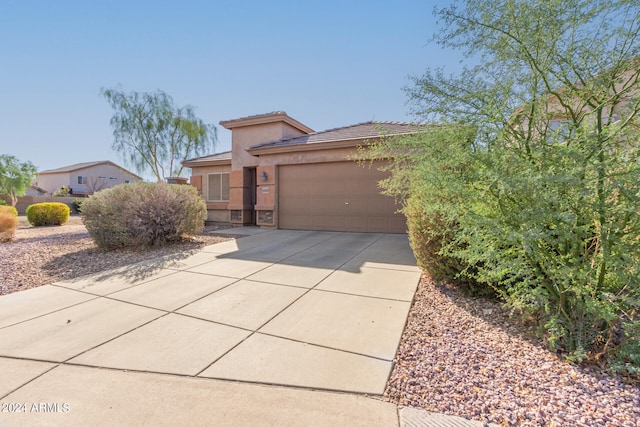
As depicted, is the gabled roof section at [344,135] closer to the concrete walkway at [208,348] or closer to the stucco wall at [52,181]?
the concrete walkway at [208,348]

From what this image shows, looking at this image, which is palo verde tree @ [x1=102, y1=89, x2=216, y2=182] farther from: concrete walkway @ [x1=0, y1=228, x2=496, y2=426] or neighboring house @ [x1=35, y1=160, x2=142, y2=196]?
neighboring house @ [x1=35, y1=160, x2=142, y2=196]

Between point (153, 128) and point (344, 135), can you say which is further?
point (153, 128)

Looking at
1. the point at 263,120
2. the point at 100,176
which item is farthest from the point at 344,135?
the point at 100,176

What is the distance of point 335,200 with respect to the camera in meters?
9.77

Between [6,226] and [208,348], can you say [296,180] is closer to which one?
[208,348]

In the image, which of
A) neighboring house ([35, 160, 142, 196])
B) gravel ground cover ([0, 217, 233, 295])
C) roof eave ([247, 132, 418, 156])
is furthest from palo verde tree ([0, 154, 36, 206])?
roof eave ([247, 132, 418, 156])

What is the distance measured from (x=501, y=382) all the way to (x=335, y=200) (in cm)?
795

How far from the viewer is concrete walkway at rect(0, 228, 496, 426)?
5.99ft

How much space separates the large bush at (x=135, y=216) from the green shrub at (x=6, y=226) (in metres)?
4.06

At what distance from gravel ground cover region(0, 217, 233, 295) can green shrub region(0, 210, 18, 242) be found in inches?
58.1

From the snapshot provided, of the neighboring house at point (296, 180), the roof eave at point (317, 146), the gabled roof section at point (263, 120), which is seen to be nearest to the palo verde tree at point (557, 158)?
the neighboring house at point (296, 180)

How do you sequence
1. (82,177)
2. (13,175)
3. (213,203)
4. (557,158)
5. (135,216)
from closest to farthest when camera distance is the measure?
(557,158) → (135,216) → (213,203) → (13,175) → (82,177)

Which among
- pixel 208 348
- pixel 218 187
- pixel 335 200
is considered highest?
pixel 218 187

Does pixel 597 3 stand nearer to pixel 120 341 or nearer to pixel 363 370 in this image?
pixel 363 370
